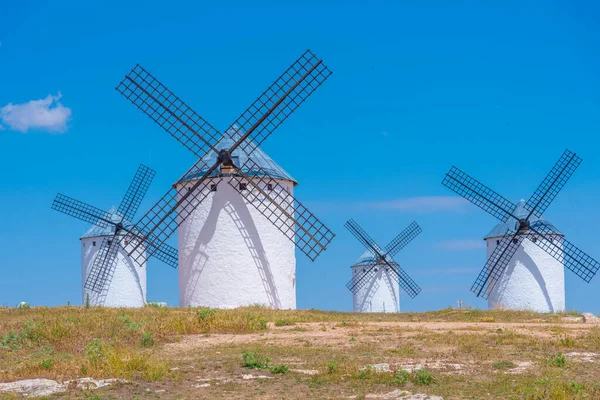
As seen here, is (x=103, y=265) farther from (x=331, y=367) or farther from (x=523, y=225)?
(x=331, y=367)

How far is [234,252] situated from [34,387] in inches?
619

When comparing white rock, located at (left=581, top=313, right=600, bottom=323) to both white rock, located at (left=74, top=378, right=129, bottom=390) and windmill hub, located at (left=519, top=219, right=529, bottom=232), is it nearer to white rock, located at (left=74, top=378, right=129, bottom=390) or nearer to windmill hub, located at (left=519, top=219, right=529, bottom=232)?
windmill hub, located at (left=519, top=219, right=529, bottom=232)


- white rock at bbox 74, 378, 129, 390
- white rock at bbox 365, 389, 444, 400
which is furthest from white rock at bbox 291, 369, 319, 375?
white rock at bbox 74, 378, 129, 390

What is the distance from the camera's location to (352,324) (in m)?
21.2

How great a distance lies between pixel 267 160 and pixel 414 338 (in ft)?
40.4

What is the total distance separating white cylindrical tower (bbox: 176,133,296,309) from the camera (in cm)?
2697

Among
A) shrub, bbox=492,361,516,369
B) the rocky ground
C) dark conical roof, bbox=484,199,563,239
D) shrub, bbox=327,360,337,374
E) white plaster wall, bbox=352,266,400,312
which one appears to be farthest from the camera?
white plaster wall, bbox=352,266,400,312

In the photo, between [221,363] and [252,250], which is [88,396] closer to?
[221,363]

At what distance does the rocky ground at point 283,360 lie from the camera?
11305 mm

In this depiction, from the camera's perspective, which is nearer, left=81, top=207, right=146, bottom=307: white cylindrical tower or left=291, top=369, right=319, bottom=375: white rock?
left=291, top=369, right=319, bottom=375: white rock

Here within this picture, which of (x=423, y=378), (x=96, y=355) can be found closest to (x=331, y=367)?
(x=423, y=378)

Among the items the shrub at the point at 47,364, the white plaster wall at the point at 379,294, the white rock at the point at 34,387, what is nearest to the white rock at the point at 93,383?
the white rock at the point at 34,387

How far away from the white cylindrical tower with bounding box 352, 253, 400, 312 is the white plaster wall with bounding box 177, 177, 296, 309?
19.4 metres

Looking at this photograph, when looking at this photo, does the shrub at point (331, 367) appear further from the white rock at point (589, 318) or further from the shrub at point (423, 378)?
the white rock at point (589, 318)
